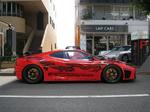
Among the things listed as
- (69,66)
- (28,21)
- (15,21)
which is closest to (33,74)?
(69,66)

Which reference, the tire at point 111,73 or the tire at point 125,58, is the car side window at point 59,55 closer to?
the tire at point 111,73

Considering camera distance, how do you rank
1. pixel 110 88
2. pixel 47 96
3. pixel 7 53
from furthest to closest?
pixel 7 53, pixel 110 88, pixel 47 96

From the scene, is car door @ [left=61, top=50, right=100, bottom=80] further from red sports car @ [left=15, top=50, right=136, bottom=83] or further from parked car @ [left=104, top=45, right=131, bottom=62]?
parked car @ [left=104, top=45, right=131, bottom=62]

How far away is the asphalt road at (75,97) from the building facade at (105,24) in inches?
1106

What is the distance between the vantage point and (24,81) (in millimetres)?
13617

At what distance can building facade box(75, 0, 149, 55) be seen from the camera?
1617 inches

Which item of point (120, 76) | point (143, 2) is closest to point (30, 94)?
point (120, 76)

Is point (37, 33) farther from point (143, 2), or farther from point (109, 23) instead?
point (143, 2)

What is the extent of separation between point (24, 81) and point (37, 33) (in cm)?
2891

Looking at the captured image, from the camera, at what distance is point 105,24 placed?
41188mm

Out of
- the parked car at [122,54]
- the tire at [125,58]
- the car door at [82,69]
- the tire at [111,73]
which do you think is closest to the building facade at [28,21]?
the parked car at [122,54]

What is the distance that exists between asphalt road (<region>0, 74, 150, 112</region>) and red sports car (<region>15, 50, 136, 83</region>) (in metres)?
0.25

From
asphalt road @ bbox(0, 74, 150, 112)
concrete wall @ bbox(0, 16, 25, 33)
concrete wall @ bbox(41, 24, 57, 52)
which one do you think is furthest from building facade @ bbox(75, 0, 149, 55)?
asphalt road @ bbox(0, 74, 150, 112)

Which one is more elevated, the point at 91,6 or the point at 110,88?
the point at 91,6
